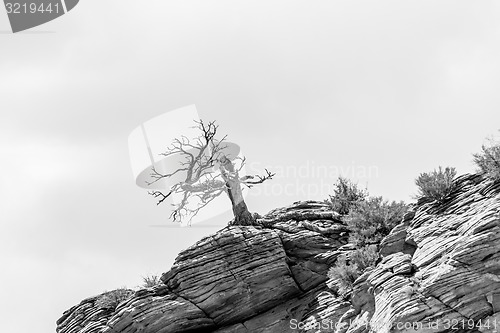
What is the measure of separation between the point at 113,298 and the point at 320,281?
9976 mm

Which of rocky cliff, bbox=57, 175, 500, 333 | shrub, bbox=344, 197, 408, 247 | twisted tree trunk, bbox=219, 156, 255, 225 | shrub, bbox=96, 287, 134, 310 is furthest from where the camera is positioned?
twisted tree trunk, bbox=219, 156, 255, 225

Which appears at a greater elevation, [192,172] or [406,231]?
[192,172]

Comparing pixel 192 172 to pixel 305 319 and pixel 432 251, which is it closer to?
pixel 305 319

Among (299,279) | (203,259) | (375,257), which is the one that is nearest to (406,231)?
(375,257)

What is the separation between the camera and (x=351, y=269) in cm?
2408

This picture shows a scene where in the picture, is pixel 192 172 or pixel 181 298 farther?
pixel 192 172

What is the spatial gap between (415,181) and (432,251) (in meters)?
5.40

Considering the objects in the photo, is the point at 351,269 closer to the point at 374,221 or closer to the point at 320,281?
the point at 320,281

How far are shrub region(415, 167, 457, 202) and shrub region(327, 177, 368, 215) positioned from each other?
4900mm

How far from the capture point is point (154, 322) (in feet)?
81.3

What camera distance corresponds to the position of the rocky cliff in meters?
18.6

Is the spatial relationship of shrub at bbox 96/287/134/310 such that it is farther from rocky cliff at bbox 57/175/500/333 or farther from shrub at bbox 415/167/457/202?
shrub at bbox 415/167/457/202

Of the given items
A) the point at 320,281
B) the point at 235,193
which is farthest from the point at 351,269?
the point at 235,193

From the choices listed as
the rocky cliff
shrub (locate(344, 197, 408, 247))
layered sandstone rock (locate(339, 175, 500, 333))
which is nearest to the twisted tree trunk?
the rocky cliff
